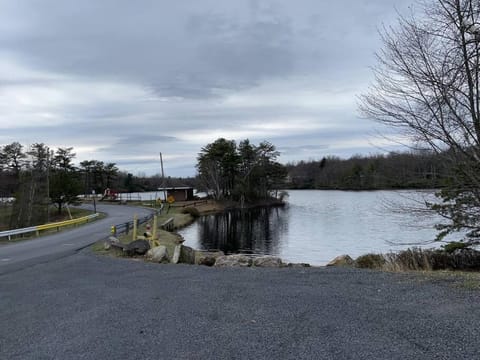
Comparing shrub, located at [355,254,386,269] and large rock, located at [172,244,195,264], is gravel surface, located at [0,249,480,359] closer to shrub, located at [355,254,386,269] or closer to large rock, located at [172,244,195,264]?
shrub, located at [355,254,386,269]

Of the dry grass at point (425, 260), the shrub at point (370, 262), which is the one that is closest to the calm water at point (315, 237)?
the dry grass at point (425, 260)

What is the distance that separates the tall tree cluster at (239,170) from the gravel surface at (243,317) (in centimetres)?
5431

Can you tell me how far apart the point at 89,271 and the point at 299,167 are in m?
136

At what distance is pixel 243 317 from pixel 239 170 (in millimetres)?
61864

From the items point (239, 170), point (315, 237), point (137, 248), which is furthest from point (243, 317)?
point (239, 170)

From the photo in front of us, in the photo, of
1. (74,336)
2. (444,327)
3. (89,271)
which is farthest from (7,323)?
(444,327)

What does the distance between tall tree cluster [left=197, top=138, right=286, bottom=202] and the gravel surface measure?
5431 cm

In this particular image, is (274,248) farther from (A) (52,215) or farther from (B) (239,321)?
(A) (52,215)

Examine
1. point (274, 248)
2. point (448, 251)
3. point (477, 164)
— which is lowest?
point (274, 248)

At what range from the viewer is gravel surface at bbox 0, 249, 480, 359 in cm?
376

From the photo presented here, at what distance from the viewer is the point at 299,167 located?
465 ft

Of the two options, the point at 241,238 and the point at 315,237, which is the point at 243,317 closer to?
the point at 315,237

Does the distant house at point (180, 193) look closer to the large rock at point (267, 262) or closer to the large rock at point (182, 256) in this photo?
the large rock at point (182, 256)

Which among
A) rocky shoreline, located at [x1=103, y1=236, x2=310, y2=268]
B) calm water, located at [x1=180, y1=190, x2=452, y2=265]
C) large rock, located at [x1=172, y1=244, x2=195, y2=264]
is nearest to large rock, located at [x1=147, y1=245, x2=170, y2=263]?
rocky shoreline, located at [x1=103, y1=236, x2=310, y2=268]
